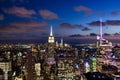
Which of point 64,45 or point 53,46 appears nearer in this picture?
point 64,45

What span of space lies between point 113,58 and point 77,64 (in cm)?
151

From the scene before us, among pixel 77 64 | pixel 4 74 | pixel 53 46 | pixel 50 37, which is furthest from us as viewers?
pixel 77 64

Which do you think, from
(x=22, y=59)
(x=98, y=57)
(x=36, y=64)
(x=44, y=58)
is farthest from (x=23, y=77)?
(x=98, y=57)

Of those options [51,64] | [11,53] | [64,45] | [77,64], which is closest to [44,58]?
[51,64]

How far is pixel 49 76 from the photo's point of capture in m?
8.52

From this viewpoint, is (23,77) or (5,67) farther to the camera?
(23,77)

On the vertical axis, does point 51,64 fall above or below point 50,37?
below

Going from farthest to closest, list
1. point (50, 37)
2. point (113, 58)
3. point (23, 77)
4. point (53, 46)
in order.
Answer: point (113, 58) → point (53, 46) → point (50, 37) → point (23, 77)

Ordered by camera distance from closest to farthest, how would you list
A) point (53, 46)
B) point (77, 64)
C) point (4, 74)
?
point (4, 74)
point (53, 46)
point (77, 64)

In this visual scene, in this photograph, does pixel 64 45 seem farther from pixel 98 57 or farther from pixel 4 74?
pixel 98 57

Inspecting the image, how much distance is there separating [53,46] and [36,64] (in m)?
0.75

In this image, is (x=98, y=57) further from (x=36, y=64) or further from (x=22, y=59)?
(x=22, y=59)

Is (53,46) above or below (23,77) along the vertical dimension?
above

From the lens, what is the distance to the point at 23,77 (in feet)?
26.3
